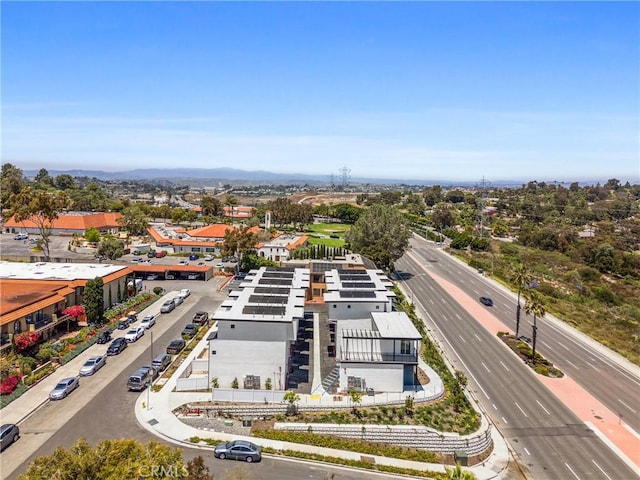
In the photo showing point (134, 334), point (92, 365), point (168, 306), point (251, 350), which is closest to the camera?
point (251, 350)

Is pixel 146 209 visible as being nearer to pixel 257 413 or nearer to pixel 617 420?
pixel 257 413

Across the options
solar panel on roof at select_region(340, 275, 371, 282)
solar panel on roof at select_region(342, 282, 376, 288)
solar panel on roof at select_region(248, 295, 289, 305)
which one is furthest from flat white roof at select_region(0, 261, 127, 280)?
solar panel on roof at select_region(342, 282, 376, 288)

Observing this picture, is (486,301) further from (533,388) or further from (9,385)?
(9,385)

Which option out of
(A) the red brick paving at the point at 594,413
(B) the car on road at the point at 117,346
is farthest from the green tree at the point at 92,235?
(A) the red brick paving at the point at 594,413

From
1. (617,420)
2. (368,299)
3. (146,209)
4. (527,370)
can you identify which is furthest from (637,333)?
(146,209)

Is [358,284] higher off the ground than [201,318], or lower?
higher

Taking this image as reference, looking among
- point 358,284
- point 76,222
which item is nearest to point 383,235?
point 358,284

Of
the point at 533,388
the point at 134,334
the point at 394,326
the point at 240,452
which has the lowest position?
the point at 533,388
